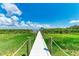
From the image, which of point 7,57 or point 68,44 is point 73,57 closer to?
point 68,44

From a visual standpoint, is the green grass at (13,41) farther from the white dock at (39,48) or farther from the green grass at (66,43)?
the green grass at (66,43)

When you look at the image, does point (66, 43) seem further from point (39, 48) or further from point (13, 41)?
point (13, 41)

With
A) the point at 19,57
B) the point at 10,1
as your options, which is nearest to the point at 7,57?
the point at 19,57

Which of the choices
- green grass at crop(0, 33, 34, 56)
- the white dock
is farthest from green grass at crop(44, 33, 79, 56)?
green grass at crop(0, 33, 34, 56)

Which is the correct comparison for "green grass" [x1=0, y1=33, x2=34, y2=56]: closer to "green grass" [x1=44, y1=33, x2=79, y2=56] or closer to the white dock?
the white dock

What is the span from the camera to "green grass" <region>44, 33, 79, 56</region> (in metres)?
5.77

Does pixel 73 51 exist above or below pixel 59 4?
below

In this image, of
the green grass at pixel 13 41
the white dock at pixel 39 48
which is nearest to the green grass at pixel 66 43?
the white dock at pixel 39 48

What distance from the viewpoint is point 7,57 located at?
576 centimetres

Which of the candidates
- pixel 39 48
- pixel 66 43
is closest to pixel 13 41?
pixel 39 48

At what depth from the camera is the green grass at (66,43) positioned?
18.9 ft

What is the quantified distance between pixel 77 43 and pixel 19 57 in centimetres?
49

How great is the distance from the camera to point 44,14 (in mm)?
5773

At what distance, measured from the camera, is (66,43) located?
5801 mm
